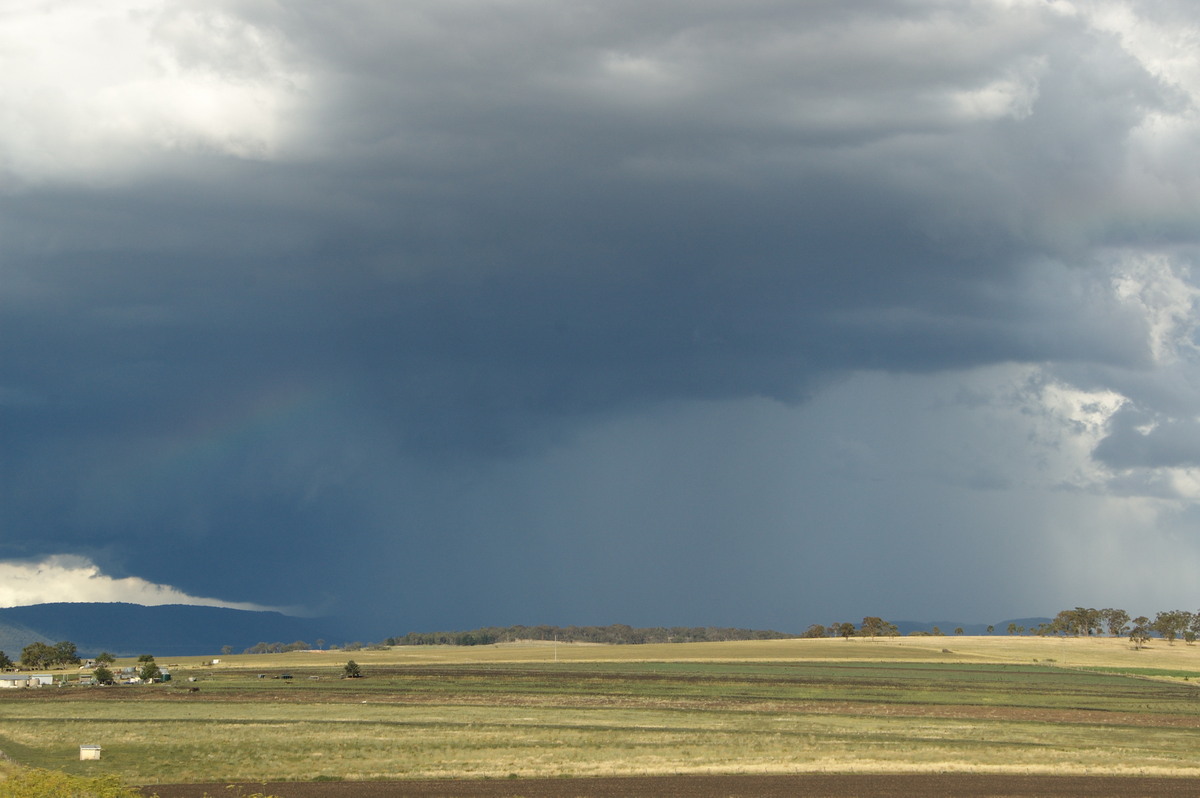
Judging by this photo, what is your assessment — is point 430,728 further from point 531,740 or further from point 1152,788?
point 1152,788

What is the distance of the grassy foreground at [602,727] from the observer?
67.5 m

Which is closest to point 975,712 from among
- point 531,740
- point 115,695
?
point 531,740

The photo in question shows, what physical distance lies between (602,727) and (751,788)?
29482 mm

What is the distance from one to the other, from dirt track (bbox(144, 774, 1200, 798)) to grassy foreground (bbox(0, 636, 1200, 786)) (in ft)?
8.77

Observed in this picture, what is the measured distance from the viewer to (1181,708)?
112 m

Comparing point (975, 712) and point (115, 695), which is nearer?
point (975, 712)

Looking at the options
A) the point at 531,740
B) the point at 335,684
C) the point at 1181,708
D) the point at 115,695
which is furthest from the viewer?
the point at 335,684

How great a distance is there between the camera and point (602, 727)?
86.4 meters

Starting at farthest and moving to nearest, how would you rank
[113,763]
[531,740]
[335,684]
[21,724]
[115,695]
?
1. [335,684]
2. [115,695]
3. [21,724]
4. [531,740]
5. [113,763]

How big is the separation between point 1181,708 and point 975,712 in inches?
1044

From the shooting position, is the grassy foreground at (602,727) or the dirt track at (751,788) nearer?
the dirt track at (751,788)

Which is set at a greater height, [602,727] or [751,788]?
[751,788]

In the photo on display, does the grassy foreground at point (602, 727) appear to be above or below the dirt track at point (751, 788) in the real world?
below

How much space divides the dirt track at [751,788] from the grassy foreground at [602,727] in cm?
267
